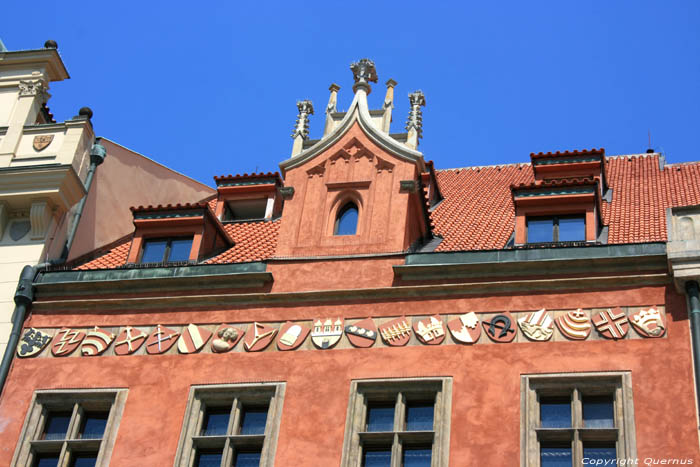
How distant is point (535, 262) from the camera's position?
16.7 meters

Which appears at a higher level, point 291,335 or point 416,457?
point 291,335

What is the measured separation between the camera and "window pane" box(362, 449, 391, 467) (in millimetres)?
15477

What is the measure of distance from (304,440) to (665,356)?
471 cm

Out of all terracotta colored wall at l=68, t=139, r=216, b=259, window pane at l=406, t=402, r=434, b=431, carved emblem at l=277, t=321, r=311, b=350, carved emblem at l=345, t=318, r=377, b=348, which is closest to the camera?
window pane at l=406, t=402, r=434, b=431

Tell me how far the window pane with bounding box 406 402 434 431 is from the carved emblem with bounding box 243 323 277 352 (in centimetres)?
230

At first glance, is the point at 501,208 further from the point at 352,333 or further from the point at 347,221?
the point at 352,333

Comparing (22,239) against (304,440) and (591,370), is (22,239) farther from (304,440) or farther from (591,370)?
(591,370)

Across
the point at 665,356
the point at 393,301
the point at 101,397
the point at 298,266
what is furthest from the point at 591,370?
the point at 101,397

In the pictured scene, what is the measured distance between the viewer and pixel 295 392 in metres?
16.2

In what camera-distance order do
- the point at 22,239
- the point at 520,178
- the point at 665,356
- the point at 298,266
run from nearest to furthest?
the point at 665,356 → the point at 298,266 → the point at 22,239 → the point at 520,178

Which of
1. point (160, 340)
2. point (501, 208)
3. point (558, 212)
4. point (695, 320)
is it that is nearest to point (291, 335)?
point (160, 340)

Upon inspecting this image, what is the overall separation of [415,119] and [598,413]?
20.8 ft

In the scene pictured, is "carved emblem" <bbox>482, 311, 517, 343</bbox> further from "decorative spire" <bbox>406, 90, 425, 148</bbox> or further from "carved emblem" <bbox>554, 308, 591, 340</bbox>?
"decorative spire" <bbox>406, 90, 425, 148</bbox>

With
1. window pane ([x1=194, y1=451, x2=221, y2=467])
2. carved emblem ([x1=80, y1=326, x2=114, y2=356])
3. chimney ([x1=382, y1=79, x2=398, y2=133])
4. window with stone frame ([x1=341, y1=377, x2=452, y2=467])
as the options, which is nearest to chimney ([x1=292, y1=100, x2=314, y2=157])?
chimney ([x1=382, y1=79, x2=398, y2=133])
